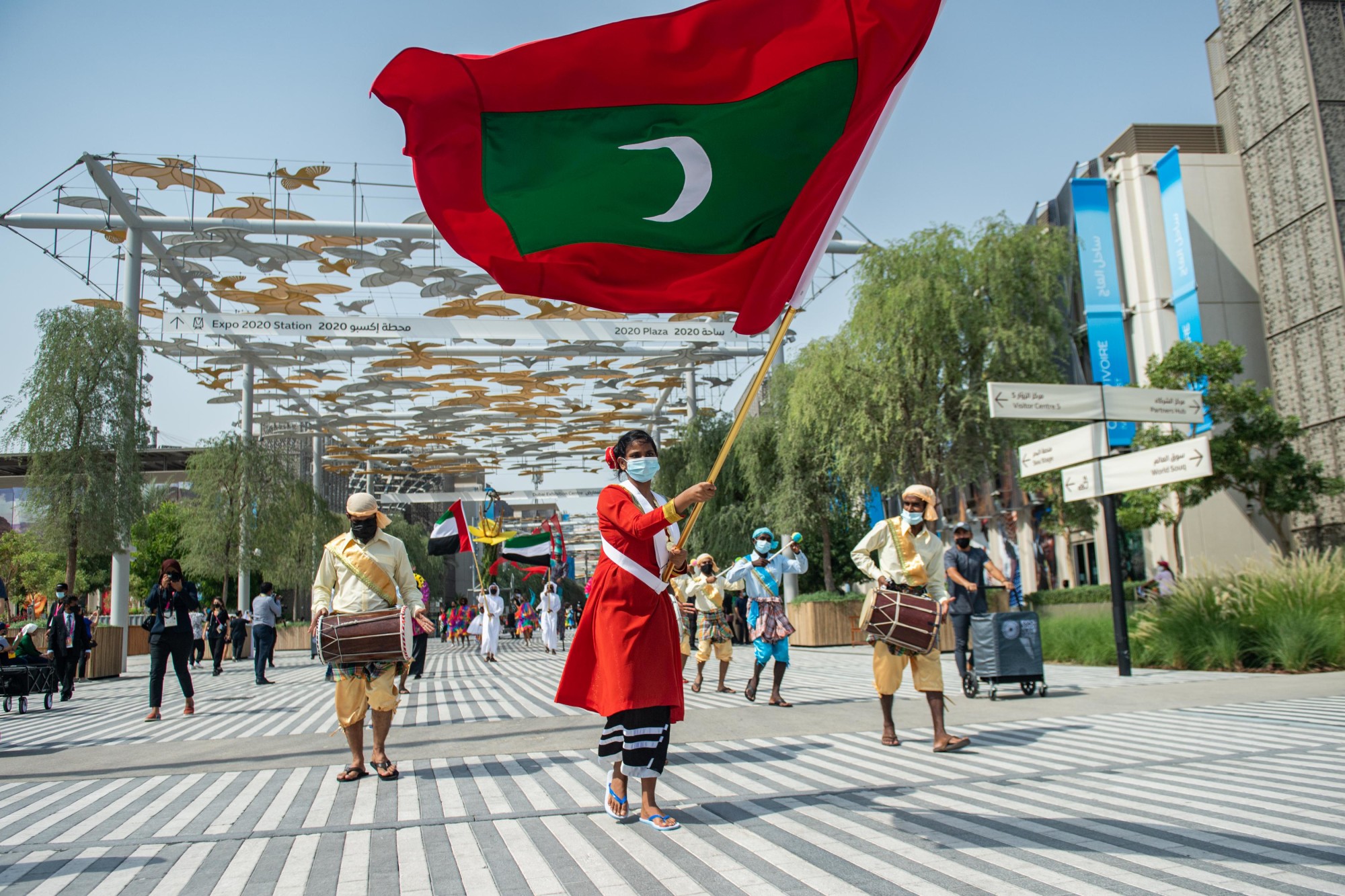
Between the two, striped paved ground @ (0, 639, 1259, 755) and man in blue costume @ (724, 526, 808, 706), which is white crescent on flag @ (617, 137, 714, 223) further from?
striped paved ground @ (0, 639, 1259, 755)

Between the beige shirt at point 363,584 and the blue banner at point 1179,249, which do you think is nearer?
the beige shirt at point 363,584

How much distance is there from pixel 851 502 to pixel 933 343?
647 centimetres

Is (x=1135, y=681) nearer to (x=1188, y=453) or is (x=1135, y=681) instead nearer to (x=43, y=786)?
(x=1188, y=453)

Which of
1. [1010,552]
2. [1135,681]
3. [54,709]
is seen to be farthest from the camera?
[1010,552]

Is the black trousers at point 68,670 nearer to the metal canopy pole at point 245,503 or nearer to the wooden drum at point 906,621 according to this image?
the wooden drum at point 906,621

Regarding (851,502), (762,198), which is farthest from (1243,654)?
(851,502)

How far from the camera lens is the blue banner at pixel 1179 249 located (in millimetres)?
31094

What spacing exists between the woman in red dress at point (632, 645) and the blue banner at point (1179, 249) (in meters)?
30.8

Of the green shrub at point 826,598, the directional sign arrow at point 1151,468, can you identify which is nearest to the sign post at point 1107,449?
the directional sign arrow at point 1151,468

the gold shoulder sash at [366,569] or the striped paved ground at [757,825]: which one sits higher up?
the gold shoulder sash at [366,569]

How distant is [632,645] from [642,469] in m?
0.85

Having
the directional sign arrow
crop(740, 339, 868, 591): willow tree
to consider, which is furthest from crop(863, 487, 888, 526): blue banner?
the directional sign arrow

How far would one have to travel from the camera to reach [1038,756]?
6.24 m

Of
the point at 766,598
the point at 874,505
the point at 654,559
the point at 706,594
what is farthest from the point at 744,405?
the point at 874,505
